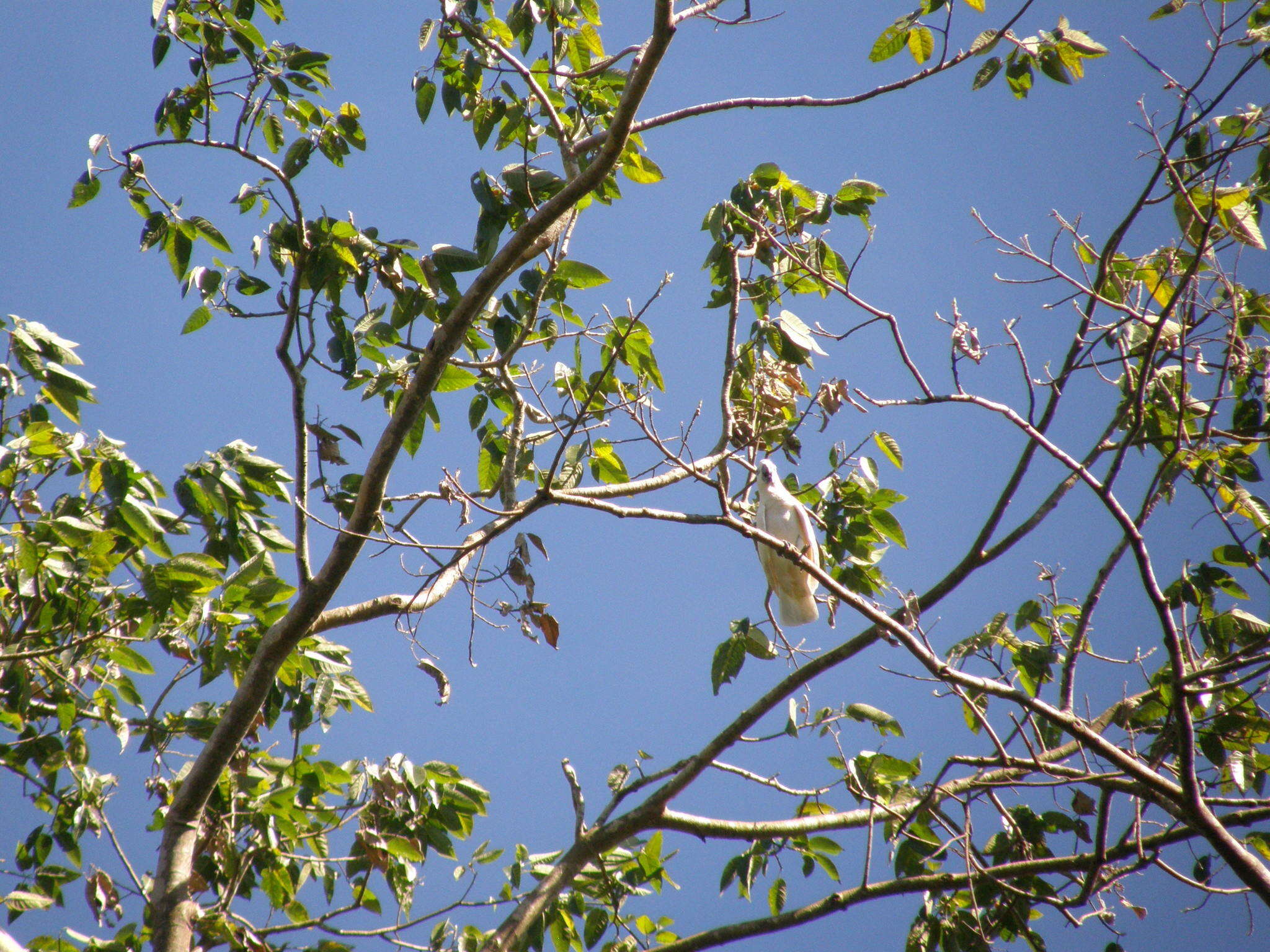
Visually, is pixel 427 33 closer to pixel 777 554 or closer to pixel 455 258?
pixel 455 258

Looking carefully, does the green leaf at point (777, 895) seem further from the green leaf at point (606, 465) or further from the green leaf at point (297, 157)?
the green leaf at point (297, 157)

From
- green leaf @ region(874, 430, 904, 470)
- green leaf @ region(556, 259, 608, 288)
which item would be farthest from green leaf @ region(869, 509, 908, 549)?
green leaf @ region(556, 259, 608, 288)

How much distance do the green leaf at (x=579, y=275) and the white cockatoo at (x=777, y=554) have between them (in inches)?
60.0

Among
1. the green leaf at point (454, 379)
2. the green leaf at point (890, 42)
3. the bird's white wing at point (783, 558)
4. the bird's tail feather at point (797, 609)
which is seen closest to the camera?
the green leaf at point (890, 42)

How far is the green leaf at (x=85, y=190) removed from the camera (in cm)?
292

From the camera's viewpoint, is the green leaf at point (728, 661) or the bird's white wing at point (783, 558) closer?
the green leaf at point (728, 661)

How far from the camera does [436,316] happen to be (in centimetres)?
300

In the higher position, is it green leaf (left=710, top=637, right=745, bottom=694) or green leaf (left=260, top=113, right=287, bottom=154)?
green leaf (left=260, top=113, right=287, bottom=154)

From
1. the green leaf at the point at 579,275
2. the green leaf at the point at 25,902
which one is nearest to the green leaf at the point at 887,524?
the green leaf at the point at 579,275

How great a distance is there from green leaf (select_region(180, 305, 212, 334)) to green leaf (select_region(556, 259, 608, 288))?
1.17 m

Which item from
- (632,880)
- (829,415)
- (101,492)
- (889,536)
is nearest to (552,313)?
(829,415)

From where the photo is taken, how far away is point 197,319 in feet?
10.1

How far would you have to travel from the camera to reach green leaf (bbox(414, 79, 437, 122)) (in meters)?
3.01

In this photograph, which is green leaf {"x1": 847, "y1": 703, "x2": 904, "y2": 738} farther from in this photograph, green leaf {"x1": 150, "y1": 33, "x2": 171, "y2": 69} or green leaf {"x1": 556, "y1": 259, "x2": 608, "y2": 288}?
green leaf {"x1": 150, "y1": 33, "x2": 171, "y2": 69}
